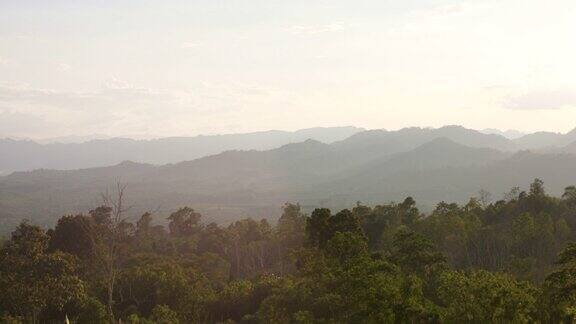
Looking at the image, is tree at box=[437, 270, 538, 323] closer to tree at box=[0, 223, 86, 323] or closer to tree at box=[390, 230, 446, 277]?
tree at box=[390, 230, 446, 277]

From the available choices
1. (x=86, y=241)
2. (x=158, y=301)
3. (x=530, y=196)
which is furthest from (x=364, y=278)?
(x=530, y=196)

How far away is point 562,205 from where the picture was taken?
71812 millimetres

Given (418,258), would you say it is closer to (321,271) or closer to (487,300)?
(321,271)

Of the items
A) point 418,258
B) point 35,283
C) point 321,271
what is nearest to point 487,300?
point 418,258

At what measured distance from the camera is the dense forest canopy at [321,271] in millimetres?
27547

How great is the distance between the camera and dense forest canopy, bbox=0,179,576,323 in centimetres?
2755

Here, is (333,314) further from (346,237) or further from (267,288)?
(267,288)

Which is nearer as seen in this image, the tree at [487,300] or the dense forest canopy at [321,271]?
the tree at [487,300]

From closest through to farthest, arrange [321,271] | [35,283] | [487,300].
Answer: [487,300], [321,271], [35,283]

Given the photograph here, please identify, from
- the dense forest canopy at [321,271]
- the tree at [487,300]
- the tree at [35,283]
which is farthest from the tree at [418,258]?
the tree at [35,283]

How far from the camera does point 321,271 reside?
38469 mm

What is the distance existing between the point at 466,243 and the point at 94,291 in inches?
1870

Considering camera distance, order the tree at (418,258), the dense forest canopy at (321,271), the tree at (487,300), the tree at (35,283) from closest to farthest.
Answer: the tree at (487,300) → the dense forest canopy at (321,271) → the tree at (418,258) → the tree at (35,283)

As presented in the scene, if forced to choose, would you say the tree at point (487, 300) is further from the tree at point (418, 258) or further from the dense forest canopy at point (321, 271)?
the tree at point (418, 258)
